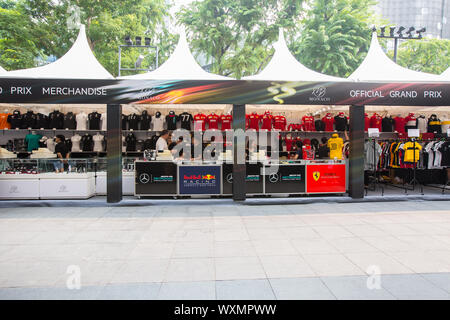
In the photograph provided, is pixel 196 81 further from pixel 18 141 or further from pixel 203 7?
pixel 203 7

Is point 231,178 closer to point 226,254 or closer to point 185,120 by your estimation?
point 185,120

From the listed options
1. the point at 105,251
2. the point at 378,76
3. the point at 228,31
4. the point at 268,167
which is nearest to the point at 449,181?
the point at 378,76

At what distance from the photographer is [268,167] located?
854 cm

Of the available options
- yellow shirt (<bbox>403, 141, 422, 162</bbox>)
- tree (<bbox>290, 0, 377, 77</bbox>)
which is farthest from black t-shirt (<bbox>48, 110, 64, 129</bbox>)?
tree (<bbox>290, 0, 377, 77</bbox>)

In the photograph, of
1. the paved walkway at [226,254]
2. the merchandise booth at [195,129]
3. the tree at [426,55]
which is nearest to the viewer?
the paved walkway at [226,254]

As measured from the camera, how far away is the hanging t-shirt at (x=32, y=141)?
987 cm

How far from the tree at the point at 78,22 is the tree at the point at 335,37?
31.6ft

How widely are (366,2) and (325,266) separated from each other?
1965cm

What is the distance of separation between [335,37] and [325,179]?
11.2m

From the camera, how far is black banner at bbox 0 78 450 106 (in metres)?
7.45

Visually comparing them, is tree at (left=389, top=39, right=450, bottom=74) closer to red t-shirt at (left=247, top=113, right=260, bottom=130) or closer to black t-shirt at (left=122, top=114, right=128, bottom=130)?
red t-shirt at (left=247, top=113, right=260, bottom=130)

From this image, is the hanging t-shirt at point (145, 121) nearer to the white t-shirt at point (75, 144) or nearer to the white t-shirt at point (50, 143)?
the white t-shirt at point (75, 144)

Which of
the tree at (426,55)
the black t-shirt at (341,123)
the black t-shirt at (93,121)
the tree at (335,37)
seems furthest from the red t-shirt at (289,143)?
the tree at (426,55)
